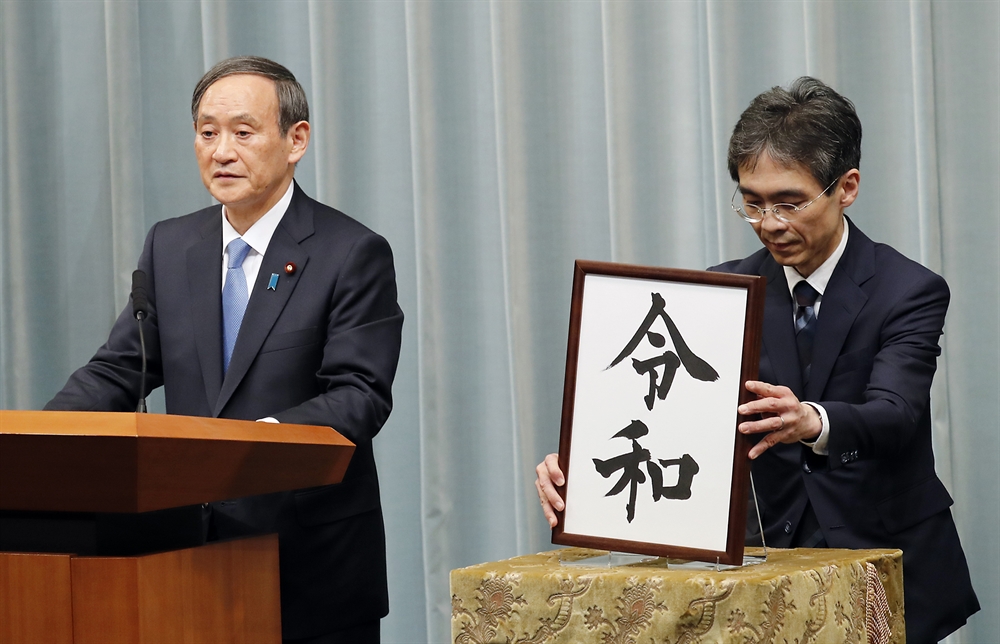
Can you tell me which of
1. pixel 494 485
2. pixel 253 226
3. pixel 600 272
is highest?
pixel 253 226

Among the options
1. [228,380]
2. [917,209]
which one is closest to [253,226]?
[228,380]

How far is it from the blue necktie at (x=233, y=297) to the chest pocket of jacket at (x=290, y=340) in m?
0.06

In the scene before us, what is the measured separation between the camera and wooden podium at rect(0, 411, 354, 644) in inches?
46.7

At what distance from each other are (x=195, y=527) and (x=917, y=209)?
5.87 ft

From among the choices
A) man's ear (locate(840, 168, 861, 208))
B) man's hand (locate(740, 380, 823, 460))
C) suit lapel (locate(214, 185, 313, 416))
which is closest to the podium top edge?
suit lapel (locate(214, 185, 313, 416))

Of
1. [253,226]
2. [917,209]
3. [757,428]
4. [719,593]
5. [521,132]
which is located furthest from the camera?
[521,132]

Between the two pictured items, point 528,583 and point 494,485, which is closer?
point 528,583

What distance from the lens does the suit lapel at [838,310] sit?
171 centimetres

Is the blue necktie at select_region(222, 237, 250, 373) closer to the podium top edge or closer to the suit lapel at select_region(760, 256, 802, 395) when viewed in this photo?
the podium top edge

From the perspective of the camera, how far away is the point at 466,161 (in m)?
2.90

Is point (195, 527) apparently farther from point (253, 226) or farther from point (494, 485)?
point (494, 485)

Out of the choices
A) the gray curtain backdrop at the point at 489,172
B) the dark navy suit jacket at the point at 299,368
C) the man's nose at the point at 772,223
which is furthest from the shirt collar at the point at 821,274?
the gray curtain backdrop at the point at 489,172

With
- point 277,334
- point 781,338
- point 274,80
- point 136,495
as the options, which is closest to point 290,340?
point 277,334

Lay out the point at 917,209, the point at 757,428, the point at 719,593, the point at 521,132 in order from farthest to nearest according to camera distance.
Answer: the point at 521,132
the point at 917,209
the point at 757,428
the point at 719,593
